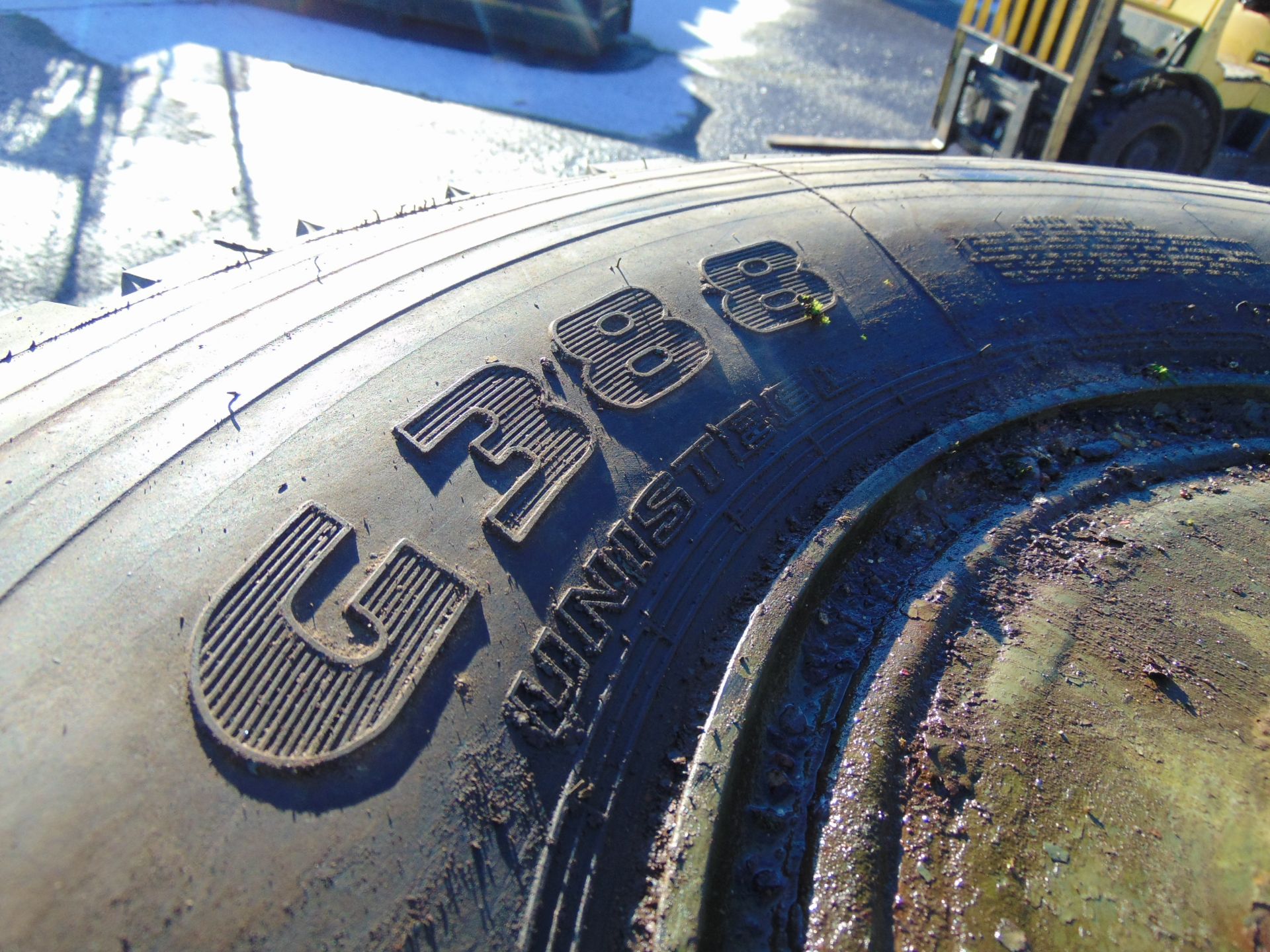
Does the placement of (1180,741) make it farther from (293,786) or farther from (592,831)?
(293,786)

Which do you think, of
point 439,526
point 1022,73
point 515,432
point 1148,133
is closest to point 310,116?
point 515,432

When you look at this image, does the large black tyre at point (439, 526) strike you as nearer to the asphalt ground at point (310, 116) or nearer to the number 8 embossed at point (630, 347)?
the number 8 embossed at point (630, 347)

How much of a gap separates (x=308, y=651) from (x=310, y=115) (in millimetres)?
6462

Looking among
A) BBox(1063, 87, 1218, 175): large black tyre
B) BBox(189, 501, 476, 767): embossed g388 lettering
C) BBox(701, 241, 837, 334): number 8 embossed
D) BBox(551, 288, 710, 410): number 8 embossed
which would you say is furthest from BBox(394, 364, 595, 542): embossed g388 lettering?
BBox(1063, 87, 1218, 175): large black tyre

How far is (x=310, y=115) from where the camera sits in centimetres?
702

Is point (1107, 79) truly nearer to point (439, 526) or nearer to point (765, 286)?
point (765, 286)

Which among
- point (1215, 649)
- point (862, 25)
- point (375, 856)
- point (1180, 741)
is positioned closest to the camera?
point (375, 856)

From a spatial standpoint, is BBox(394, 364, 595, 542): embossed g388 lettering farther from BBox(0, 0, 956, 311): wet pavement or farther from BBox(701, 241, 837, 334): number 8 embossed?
BBox(0, 0, 956, 311): wet pavement

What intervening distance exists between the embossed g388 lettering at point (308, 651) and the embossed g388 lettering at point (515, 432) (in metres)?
0.36

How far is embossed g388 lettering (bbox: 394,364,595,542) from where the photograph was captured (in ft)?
8.67

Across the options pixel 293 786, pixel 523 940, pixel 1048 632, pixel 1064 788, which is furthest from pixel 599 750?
pixel 1048 632

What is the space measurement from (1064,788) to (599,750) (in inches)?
56.8

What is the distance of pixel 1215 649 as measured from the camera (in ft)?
9.37

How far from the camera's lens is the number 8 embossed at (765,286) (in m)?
3.65
